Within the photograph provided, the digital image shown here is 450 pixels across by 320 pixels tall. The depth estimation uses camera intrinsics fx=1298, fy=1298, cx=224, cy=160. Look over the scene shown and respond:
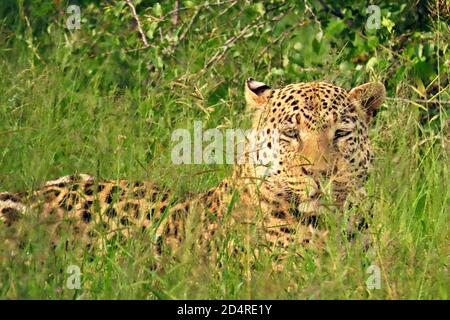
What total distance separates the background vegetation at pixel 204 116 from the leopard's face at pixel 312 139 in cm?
13

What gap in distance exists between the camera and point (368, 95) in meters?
5.69

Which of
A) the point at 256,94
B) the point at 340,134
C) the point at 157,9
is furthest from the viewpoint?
the point at 157,9

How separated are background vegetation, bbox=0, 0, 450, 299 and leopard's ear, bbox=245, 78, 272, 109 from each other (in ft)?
0.27

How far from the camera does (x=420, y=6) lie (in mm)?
7340

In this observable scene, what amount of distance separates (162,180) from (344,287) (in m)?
1.22

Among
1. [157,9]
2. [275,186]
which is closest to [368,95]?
[275,186]

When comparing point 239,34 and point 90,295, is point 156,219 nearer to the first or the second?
point 90,295

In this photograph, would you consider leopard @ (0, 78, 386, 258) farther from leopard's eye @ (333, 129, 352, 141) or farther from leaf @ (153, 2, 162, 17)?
leaf @ (153, 2, 162, 17)

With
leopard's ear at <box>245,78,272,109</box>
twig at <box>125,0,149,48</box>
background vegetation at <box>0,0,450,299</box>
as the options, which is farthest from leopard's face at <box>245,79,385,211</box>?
twig at <box>125,0,149,48</box>

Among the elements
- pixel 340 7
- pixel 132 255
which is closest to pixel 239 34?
pixel 340 7

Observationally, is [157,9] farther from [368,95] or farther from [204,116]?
[368,95]

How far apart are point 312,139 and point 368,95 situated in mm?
420

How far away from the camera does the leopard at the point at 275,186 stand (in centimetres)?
515
